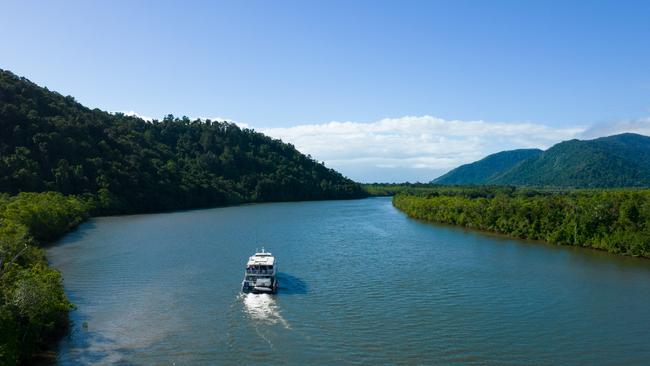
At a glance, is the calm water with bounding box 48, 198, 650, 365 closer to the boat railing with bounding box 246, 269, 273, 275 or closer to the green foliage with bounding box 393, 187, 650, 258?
the boat railing with bounding box 246, 269, 273, 275

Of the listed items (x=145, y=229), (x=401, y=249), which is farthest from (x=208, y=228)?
(x=401, y=249)

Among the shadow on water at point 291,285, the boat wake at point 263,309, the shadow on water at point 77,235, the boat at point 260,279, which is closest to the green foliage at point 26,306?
the boat wake at point 263,309

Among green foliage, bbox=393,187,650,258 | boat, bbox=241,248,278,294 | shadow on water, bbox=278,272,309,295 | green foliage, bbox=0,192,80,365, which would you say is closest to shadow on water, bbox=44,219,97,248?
green foliage, bbox=0,192,80,365

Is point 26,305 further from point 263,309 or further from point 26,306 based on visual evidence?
point 263,309

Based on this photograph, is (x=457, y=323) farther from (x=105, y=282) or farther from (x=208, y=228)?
(x=208, y=228)

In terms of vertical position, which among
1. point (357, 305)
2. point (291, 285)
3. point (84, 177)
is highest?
point (84, 177)

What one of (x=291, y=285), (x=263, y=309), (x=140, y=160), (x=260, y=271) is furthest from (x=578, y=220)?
(x=140, y=160)
